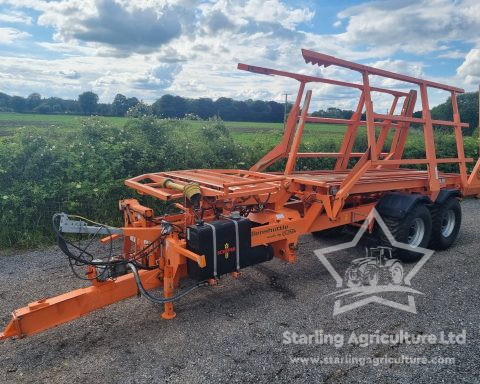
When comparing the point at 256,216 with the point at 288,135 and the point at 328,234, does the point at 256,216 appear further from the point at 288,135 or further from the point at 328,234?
the point at 328,234

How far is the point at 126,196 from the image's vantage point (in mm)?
7016

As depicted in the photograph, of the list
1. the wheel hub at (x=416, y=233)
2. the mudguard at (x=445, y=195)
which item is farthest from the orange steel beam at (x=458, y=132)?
the wheel hub at (x=416, y=233)

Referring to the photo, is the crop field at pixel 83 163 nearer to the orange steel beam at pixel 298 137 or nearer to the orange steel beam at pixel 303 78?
the orange steel beam at pixel 298 137

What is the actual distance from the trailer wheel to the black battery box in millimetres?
3288

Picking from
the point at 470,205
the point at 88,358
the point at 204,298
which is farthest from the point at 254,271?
the point at 470,205

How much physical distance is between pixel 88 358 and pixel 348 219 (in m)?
3.35

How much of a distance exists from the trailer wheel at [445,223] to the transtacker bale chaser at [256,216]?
0.02 meters

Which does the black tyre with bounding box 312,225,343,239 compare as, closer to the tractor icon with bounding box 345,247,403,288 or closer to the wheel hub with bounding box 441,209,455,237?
the tractor icon with bounding box 345,247,403,288

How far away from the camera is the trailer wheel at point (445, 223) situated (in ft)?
19.0

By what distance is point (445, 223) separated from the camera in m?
6.17

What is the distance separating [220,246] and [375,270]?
99.9 inches

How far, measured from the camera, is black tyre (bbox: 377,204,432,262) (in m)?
5.19

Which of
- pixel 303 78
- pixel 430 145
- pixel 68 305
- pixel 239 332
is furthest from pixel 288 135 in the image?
pixel 68 305
